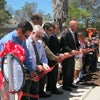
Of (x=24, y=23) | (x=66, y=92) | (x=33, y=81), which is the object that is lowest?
(x=66, y=92)

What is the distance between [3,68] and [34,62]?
1.33m

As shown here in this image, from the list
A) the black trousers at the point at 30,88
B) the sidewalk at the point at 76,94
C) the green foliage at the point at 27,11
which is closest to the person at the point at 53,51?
the sidewalk at the point at 76,94

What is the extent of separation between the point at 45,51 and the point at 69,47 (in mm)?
1746

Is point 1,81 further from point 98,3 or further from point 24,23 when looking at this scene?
point 98,3

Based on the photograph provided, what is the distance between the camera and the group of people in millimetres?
5598

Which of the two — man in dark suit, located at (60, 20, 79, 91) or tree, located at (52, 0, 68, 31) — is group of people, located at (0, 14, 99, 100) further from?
tree, located at (52, 0, 68, 31)

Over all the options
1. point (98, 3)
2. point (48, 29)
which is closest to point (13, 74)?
point (48, 29)

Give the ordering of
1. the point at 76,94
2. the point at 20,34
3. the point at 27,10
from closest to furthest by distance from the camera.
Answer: the point at 20,34 < the point at 76,94 < the point at 27,10

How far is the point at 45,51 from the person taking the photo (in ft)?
26.0

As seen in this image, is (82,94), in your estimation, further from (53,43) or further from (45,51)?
(45,51)

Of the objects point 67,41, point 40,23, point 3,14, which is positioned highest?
point 3,14

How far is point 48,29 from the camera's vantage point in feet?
27.3

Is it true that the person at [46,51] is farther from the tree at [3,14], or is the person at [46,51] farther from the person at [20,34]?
the tree at [3,14]

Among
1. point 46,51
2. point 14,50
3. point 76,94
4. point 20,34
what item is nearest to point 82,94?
point 76,94
